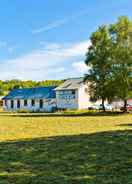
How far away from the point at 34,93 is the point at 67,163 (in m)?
74.2

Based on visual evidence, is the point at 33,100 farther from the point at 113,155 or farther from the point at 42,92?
the point at 113,155

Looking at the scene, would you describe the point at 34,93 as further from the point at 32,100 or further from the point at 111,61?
the point at 111,61

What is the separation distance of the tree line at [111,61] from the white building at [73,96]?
1874cm

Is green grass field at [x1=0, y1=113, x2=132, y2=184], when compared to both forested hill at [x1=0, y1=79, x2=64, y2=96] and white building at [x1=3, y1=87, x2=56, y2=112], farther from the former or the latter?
forested hill at [x1=0, y1=79, x2=64, y2=96]

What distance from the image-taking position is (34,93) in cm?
8494

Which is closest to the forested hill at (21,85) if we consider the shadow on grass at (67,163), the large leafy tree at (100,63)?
the large leafy tree at (100,63)

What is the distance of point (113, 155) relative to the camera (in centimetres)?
1216

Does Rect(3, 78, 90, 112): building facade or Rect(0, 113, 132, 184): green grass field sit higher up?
Rect(3, 78, 90, 112): building facade

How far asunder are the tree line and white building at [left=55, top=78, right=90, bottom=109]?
61.5 ft

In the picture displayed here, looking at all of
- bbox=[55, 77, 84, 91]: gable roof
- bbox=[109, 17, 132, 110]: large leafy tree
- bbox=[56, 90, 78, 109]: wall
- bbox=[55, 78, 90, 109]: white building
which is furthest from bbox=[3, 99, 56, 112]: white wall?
bbox=[109, 17, 132, 110]: large leafy tree

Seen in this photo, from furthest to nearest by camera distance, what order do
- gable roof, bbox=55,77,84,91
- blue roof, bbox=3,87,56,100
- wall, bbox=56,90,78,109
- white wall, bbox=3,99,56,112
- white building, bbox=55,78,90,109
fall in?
blue roof, bbox=3,87,56,100
white wall, bbox=3,99,56,112
gable roof, bbox=55,77,84,91
wall, bbox=56,90,78,109
white building, bbox=55,78,90,109

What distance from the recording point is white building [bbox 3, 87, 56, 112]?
268 feet

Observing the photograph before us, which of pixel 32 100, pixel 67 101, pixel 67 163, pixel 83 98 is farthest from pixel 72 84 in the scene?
pixel 67 163

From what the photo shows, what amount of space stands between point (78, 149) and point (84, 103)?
65.3 m
